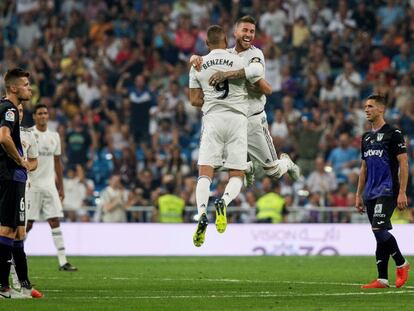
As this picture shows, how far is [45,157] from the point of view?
62.1ft

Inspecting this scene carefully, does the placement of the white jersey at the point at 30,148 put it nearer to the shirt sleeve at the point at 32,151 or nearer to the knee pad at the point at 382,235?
the shirt sleeve at the point at 32,151

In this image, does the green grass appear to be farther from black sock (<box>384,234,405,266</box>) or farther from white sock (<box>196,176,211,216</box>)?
white sock (<box>196,176,211,216</box>)

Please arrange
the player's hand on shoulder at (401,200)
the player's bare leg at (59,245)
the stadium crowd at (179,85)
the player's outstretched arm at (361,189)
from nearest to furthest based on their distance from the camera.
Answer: the player's hand on shoulder at (401,200), the player's outstretched arm at (361,189), the player's bare leg at (59,245), the stadium crowd at (179,85)

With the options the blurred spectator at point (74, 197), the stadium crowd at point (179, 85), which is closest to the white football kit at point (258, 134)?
the stadium crowd at point (179, 85)

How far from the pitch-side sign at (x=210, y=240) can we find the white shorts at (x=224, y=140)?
10.4 meters

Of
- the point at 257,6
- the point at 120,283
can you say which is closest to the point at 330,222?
the point at 257,6

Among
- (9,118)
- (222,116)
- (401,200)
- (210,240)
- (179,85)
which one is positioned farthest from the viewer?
(179,85)

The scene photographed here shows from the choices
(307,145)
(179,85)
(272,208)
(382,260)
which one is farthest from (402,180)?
(179,85)

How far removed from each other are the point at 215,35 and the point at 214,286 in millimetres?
3306

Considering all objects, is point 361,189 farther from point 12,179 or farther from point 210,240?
point 210,240

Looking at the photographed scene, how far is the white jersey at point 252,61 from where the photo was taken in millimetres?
14797

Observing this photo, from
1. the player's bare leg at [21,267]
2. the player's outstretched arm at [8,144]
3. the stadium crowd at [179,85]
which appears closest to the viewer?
the player's outstretched arm at [8,144]

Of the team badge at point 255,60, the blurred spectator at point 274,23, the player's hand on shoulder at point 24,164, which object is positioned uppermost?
the blurred spectator at point 274,23

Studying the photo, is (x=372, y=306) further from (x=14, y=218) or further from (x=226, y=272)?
(x=226, y=272)
